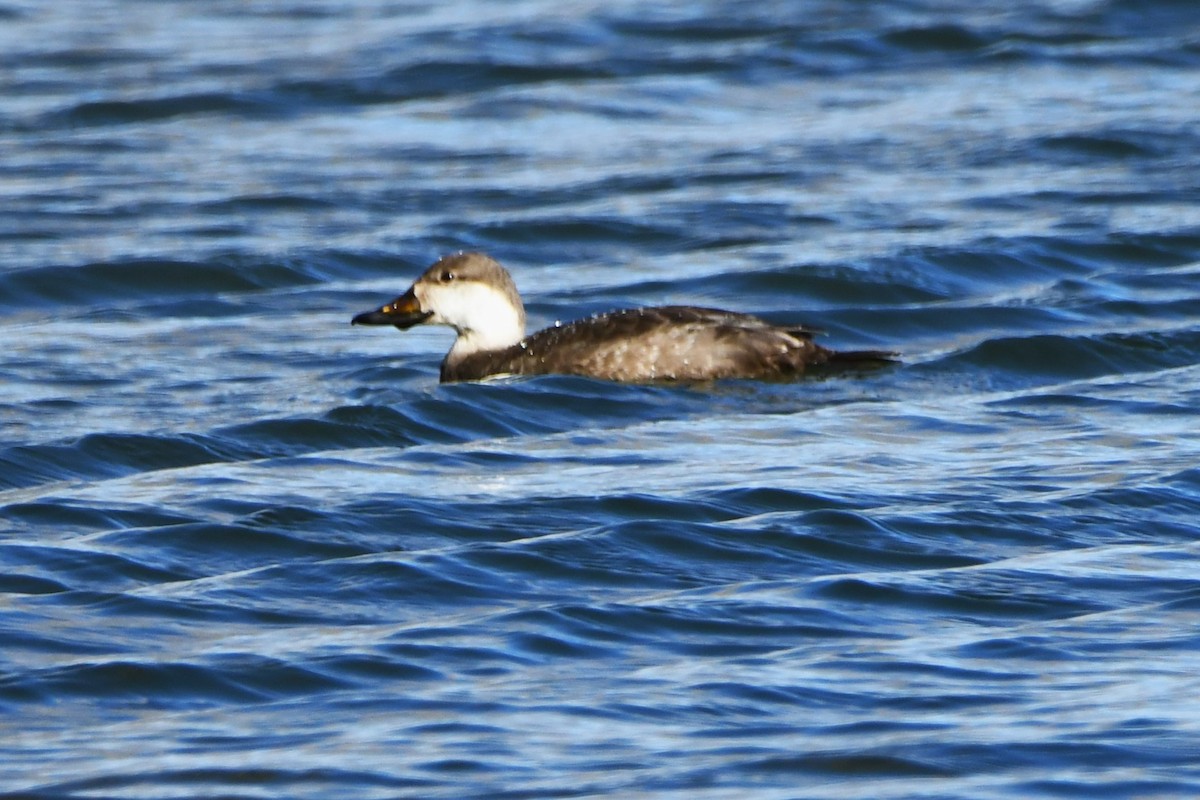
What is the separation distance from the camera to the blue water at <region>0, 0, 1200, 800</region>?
231 inches

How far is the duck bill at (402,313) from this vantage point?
11.4 m

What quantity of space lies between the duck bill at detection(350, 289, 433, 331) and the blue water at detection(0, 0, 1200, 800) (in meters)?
0.23

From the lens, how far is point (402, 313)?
1141 cm

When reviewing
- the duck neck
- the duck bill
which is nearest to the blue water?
the duck bill

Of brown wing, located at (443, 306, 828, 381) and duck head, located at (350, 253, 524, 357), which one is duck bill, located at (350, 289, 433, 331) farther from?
brown wing, located at (443, 306, 828, 381)

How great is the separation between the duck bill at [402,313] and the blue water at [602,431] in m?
0.23

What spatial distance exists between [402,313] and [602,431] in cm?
201

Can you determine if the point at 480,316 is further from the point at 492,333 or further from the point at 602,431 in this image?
the point at 602,431

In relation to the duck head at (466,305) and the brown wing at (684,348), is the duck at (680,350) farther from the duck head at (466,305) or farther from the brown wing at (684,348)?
the duck head at (466,305)

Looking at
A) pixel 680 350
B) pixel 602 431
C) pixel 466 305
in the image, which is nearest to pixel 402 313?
pixel 466 305

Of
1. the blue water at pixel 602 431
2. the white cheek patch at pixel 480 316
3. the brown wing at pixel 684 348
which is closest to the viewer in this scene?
the blue water at pixel 602 431

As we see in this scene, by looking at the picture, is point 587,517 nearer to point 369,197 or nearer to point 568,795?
point 568,795

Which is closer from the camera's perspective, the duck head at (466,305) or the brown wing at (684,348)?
the brown wing at (684,348)

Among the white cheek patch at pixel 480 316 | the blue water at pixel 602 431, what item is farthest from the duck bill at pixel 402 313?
the blue water at pixel 602 431
